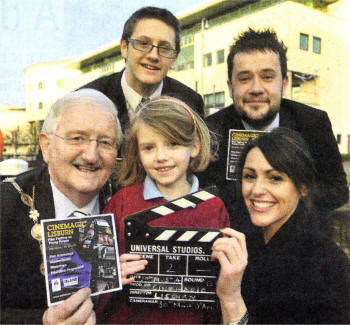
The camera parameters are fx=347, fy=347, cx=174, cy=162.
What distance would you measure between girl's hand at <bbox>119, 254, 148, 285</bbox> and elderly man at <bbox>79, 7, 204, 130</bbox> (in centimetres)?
85

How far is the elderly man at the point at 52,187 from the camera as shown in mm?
1521

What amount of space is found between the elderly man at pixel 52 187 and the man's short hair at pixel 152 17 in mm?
737

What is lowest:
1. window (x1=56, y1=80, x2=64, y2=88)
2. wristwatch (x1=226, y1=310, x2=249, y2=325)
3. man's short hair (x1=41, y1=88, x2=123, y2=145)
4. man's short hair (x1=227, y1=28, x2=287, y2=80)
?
wristwatch (x1=226, y1=310, x2=249, y2=325)

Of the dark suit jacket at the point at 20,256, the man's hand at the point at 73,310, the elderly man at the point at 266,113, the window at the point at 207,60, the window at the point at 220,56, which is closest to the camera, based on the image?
the man's hand at the point at 73,310

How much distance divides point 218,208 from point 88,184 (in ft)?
1.94

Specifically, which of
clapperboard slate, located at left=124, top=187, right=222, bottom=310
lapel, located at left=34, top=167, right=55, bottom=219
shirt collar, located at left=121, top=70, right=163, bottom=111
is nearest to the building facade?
shirt collar, located at left=121, top=70, right=163, bottom=111

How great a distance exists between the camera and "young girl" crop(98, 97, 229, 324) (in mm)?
1501

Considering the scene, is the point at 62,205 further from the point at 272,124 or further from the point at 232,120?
the point at 272,124

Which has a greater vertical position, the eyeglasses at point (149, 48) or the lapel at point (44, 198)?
the eyeglasses at point (149, 48)

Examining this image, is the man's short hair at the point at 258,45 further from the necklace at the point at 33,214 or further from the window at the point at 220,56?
the necklace at the point at 33,214

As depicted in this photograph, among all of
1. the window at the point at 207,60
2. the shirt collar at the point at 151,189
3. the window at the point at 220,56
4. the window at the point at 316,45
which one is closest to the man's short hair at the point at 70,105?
the shirt collar at the point at 151,189

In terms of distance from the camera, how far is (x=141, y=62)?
81.8 inches

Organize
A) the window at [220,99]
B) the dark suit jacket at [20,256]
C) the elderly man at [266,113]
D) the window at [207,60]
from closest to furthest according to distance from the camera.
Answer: the dark suit jacket at [20,256]
the elderly man at [266,113]
the window at [207,60]
the window at [220,99]

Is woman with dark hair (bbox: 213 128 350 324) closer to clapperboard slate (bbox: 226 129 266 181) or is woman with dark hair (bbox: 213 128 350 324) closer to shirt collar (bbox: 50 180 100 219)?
clapperboard slate (bbox: 226 129 266 181)
